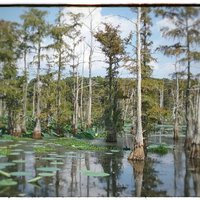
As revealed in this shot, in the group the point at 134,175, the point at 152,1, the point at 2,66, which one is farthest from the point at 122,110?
the point at 152,1

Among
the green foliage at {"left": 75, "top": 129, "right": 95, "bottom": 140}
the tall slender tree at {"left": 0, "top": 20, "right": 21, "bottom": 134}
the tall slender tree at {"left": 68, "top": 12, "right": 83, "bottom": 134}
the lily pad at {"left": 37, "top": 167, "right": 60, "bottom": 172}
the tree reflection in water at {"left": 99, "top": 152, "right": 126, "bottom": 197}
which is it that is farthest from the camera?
the green foliage at {"left": 75, "top": 129, "right": 95, "bottom": 140}

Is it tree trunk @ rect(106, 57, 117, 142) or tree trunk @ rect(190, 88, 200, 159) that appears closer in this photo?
tree trunk @ rect(190, 88, 200, 159)

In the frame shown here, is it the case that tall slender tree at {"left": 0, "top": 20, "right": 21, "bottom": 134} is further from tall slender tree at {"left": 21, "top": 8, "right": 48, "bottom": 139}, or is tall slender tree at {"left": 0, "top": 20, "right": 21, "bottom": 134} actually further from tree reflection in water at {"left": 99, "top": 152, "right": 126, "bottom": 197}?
tree reflection in water at {"left": 99, "top": 152, "right": 126, "bottom": 197}

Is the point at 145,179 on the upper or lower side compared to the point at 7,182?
lower

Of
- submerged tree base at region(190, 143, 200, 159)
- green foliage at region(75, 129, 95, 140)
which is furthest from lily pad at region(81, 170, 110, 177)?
green foliage at region(75, 129, 95, 140)

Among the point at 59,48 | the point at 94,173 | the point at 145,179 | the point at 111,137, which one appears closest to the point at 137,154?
the point at 145,179

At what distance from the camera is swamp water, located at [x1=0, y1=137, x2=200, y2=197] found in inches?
297

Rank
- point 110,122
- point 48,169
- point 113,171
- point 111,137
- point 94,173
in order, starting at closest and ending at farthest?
Answer: point 94,173 → point 48,169 → point 113,171 → point 111,137 → point 110,122

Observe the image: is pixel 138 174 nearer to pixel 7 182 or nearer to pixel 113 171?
pixel 113 171

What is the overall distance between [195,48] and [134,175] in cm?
452

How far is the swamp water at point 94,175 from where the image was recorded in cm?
754

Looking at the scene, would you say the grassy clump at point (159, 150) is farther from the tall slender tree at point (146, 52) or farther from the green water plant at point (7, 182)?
the green water plant at point (7, 182)

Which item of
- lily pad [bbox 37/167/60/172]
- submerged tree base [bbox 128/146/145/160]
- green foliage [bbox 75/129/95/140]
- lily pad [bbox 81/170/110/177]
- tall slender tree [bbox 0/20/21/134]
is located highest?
tall slender tree [bbox 0/20/21/134]

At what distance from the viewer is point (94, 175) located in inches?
349
